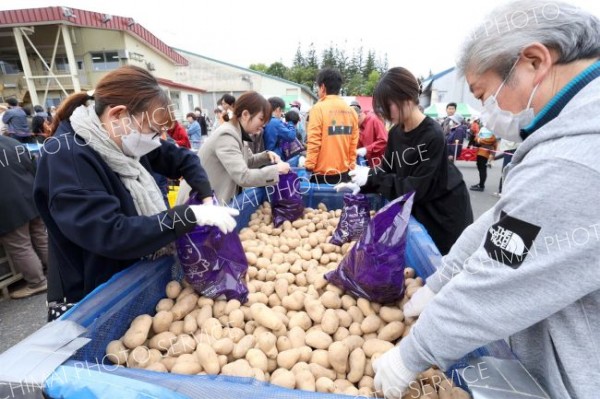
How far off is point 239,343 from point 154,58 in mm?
17661

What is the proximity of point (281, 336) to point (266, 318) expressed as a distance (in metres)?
0.09

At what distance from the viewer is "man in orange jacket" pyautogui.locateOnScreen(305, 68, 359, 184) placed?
304 centimetres

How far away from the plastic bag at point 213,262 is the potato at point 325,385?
20.2 inches

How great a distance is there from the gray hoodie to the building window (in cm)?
1668

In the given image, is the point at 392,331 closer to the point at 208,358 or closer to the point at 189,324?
the point at 208,358

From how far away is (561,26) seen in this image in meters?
0.69

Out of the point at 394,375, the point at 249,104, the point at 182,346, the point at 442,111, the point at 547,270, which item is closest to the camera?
the point at 547,270

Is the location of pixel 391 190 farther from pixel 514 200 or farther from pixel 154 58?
pixel 154 58

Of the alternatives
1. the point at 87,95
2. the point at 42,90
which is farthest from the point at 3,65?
the point at 87,95

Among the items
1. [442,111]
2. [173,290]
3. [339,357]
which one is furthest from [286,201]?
[442,111]

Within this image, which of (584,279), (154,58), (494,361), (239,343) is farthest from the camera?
(154,58)

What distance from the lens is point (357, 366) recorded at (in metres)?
1.13

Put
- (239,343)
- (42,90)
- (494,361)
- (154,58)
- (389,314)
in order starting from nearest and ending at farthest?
(494,361) < (239,343) < (389,314) < (42,90) < (154,58)

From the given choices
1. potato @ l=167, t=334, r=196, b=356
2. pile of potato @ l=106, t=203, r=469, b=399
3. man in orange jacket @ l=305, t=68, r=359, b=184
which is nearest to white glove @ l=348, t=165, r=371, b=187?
pile of potato @ l=106, t=203, r=469, b=399
